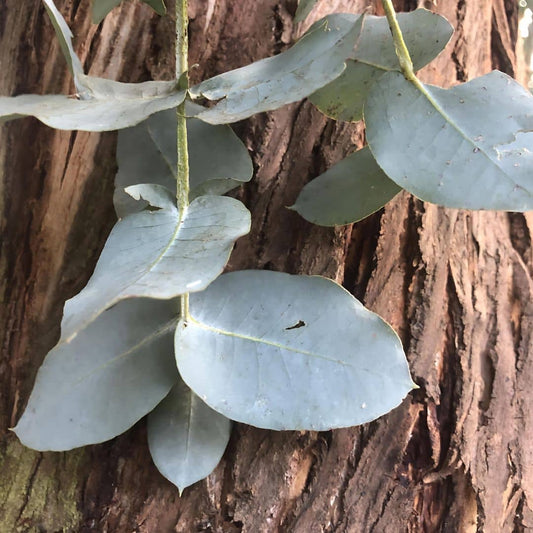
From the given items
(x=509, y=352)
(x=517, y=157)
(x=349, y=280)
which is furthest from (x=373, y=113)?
(x=509, y=352)

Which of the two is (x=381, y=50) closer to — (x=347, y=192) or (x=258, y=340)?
(x=347, y=192)

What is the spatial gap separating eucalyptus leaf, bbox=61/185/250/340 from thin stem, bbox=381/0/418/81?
27cm

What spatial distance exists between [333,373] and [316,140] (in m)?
0.41

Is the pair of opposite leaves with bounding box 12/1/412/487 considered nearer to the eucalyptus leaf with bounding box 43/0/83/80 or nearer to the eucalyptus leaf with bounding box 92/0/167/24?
the eucalyptus leaf with bounding box 43/0/83/80

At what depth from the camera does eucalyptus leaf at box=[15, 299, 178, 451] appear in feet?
1.99

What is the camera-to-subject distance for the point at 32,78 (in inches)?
33.9

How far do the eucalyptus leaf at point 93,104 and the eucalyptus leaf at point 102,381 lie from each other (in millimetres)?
233

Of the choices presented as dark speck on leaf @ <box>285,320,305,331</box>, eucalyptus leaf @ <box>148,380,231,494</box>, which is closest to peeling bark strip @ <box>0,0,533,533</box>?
eucalyptus leaf @ <box>148,380,231,494</box>

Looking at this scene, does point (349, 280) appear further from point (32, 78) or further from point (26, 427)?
point (32, 78)

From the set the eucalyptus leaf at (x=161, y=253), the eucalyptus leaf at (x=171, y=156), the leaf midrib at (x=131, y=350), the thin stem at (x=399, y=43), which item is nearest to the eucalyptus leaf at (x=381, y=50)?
the thin stem at (x=399, y=43)

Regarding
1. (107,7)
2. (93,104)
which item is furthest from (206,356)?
(107,7)

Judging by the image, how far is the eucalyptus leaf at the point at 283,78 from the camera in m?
0.51

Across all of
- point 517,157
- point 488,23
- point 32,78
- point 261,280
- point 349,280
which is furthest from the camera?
point 488,23

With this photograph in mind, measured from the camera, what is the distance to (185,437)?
645 mm
